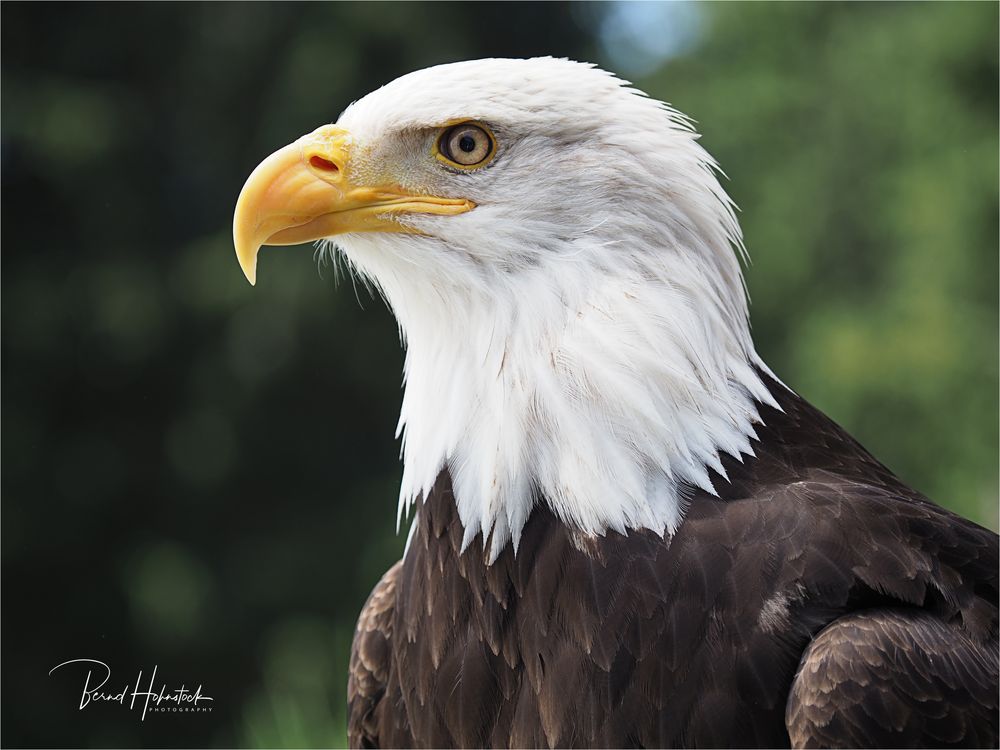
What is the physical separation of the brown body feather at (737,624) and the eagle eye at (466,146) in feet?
2.15

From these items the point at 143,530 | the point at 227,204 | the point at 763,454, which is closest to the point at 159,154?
the point at 227,204

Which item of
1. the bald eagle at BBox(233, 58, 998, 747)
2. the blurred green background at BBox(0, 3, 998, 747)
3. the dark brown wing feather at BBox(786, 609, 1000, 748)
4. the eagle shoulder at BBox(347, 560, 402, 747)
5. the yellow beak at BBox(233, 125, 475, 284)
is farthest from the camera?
the blurred green background at BBox(0, 3, 998, 747)

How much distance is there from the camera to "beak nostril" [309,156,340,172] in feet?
7.68

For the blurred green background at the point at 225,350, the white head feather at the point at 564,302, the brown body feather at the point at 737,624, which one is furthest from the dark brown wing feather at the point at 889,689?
the blurred green background at the point at 225,350

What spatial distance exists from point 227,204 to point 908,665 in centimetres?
682

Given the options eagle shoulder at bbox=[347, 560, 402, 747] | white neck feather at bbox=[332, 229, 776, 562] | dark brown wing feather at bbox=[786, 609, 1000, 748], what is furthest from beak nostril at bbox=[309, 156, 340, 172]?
dark brown wing feather at bbox=[786, 609, 1000, 748]

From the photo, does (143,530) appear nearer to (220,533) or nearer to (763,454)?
(220,533)

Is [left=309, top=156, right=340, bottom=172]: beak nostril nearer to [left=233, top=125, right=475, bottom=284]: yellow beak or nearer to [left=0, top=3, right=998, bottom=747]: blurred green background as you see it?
[left=233, top=125, right=475, bottom=284]: yellow beak

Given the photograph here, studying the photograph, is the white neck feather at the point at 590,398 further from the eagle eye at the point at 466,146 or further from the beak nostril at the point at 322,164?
the beak nostril at the point at 322,164

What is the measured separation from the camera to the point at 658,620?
6.59 ft

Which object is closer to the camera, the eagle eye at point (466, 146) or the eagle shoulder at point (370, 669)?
the eagle eye at point (466, 146)

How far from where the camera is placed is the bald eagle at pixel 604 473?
196 centimetres

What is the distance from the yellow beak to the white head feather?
31 mm

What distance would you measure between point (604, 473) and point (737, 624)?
0.36 meters
